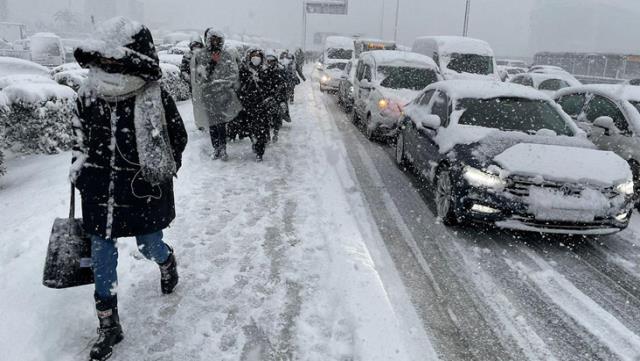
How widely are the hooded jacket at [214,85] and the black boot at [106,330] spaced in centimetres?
515

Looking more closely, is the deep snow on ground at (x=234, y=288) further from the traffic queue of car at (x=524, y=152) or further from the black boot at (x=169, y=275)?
the traffic queue of car at (x=524, y=152)

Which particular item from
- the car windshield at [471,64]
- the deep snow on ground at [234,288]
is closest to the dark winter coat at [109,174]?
the deep snow on ground at [234,288]

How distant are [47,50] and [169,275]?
23945mm

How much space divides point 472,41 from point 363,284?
527 inches

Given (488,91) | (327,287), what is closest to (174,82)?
(488,91)

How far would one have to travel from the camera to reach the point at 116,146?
9.53ft

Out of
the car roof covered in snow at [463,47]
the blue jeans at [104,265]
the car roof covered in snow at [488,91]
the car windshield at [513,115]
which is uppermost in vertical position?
the car roof covered in snow at [463,47]

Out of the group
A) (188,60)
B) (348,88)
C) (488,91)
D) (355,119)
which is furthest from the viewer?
(348,88)

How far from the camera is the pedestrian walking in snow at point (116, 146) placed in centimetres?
281

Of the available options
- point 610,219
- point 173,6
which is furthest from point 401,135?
point 173,6

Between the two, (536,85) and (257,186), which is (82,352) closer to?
(257,186)

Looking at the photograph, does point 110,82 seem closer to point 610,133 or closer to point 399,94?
point 610,133

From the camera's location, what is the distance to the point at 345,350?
3.26 m

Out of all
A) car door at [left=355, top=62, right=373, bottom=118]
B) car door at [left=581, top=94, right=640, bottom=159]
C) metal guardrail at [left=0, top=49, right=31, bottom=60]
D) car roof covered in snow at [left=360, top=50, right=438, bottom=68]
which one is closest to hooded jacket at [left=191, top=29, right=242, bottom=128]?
car door at [left=355, top=62, right=373, bottom=118]
